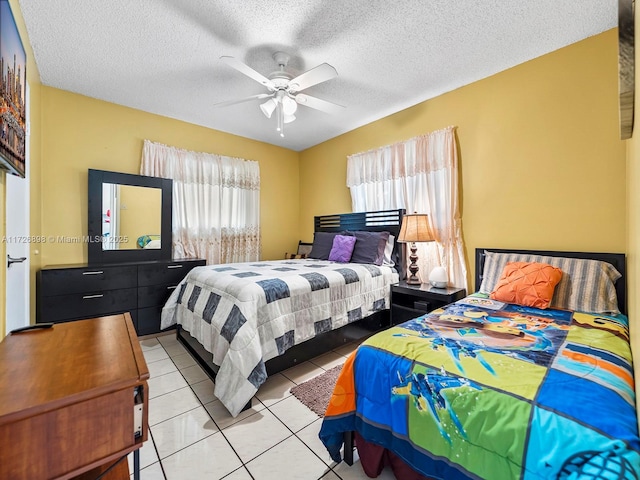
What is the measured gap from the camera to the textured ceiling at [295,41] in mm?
1920

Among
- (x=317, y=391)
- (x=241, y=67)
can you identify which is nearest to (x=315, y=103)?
(x=241, y=67)

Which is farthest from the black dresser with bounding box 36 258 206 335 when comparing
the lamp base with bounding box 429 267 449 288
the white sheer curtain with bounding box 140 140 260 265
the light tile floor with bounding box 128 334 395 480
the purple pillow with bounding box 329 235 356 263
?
the lamp base with bounding box 429 267 449 288

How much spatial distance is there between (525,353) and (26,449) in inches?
68.0

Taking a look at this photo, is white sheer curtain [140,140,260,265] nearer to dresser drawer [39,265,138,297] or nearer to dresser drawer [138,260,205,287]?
dresser drawer [138,260,205,287]

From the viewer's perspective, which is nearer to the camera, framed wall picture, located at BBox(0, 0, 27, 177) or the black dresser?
framed wall picture, located at BBox(0, 0, 27, 177)


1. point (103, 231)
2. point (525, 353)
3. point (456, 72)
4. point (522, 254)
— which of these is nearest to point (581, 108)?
point (456, 72)

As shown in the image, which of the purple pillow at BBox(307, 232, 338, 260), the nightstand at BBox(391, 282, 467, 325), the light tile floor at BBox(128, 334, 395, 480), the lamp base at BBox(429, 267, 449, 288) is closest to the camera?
the light tile floor at BBox(128, 334, 395, 480)

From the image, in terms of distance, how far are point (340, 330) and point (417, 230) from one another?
1.31m

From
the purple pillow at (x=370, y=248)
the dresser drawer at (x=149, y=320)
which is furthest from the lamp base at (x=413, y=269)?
the dresser drawer at (x=149, y=320)

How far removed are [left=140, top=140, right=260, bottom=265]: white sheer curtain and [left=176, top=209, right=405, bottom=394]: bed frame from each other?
1165 millimetres

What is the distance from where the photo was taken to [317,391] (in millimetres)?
2117

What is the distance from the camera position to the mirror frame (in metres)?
3.12

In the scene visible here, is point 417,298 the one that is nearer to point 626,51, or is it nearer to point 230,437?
point 230,437

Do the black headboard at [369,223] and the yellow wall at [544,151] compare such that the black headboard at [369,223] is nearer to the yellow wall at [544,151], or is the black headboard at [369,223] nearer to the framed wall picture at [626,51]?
the yellow wall at [544,151]
